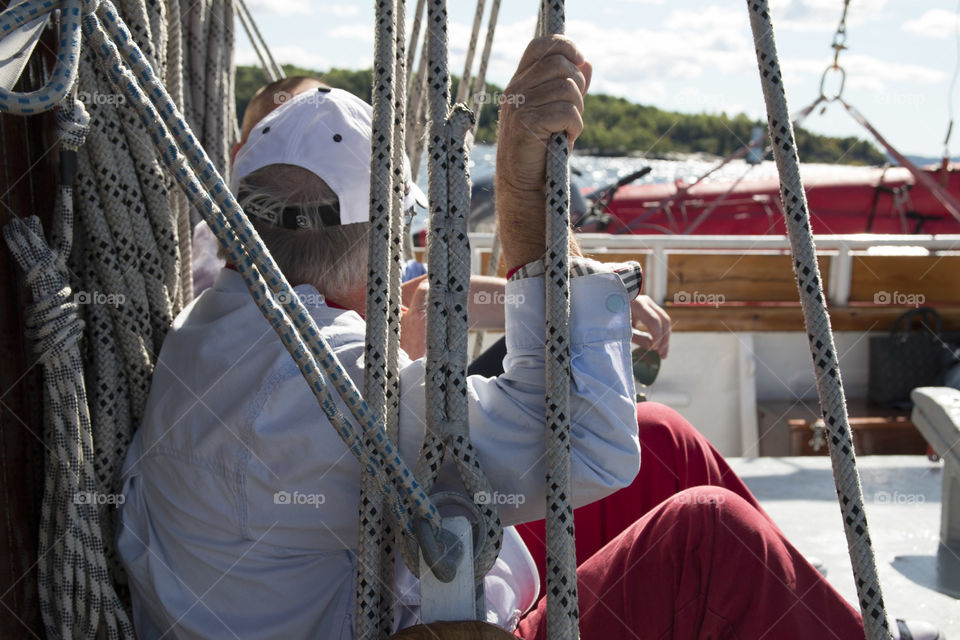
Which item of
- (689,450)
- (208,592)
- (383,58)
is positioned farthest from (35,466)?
(689,450)

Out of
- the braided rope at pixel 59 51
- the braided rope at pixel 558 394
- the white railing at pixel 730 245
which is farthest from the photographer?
the white railing at pixel 730 245

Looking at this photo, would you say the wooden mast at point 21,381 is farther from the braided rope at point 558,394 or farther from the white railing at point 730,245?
the white railing at point 730,245

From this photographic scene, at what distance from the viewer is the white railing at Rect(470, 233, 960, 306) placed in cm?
413

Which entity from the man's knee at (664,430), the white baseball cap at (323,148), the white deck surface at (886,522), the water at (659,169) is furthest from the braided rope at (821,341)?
the water at (659,169)

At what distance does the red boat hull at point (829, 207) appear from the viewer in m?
7.34

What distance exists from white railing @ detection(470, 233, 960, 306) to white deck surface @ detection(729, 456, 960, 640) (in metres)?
1.64

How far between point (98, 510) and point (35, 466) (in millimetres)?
95

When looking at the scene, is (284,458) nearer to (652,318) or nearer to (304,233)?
(304,233)

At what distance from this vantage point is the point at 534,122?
2.91 feet

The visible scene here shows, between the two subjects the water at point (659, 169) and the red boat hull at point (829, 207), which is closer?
the red boat hull at point (829, 207)

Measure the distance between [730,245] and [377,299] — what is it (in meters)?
3.58

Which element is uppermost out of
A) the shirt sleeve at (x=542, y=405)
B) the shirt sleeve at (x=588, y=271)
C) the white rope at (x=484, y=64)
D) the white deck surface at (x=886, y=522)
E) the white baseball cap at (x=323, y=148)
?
the white rope at (x=484, y=64)

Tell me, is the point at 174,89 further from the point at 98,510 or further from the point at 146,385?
the point at 98,510

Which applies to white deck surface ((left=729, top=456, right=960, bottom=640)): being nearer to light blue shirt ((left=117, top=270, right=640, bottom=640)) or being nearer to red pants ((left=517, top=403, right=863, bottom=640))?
red pants ((left=517, top=403, right=863, bottom=640))
